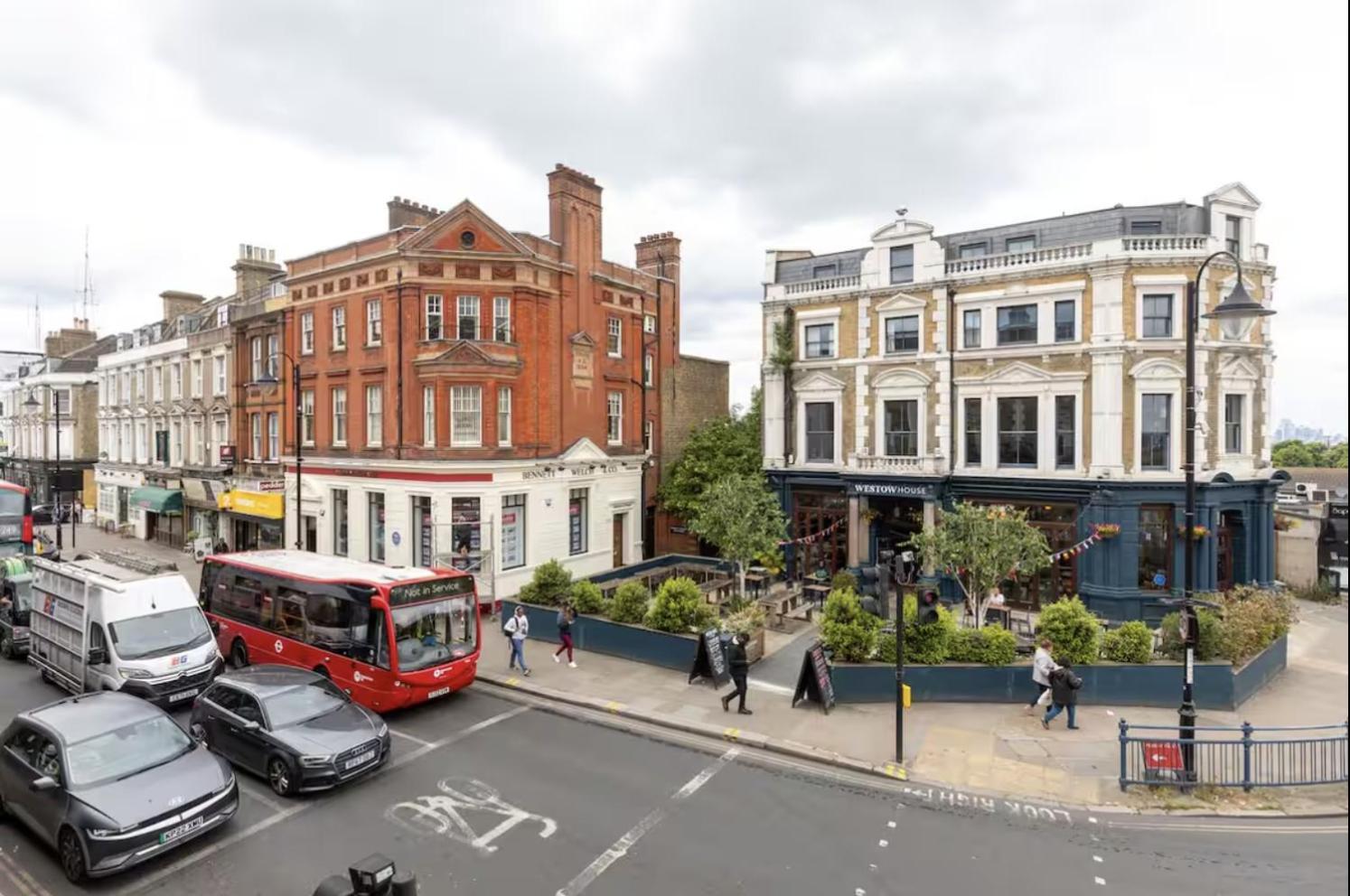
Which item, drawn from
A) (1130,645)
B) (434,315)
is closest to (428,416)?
(434,315)

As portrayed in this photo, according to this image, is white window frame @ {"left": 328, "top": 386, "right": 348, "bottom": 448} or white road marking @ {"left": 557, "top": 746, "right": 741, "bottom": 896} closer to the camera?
white road marking @ {"left": 557, "top": 746, "right": 741, "bottom": 896}

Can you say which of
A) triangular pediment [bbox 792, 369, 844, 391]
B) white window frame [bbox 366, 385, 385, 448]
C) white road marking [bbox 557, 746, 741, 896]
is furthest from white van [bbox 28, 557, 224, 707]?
triangular pediment [bbox 792, 369, 844, 391]

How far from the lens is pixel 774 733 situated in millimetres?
14164

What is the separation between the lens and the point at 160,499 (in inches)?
1467

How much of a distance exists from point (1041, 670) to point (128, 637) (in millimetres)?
18777

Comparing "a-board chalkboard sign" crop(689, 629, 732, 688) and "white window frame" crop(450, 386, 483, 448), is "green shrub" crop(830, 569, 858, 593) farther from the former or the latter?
"white window frame" crop(450, 386, 483, 448)

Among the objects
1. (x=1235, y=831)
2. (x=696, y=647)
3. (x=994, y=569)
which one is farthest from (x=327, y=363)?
(x=1235, y=831)

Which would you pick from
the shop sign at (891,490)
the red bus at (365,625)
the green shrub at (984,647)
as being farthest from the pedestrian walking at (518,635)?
the shop sign at (891,490)

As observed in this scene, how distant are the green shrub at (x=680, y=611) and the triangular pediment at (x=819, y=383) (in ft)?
41.6

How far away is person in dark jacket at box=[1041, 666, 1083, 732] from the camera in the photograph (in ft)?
45.9

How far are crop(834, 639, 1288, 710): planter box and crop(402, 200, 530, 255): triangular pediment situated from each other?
18.0 metres

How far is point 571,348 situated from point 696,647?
45.8ft

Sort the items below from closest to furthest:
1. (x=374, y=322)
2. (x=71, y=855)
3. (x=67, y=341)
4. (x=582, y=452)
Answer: (x=71, y=855), (x=374, y=322), (x=582, y=452), (x=67, y=341)

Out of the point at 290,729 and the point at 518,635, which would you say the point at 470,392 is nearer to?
the point at 518,635
